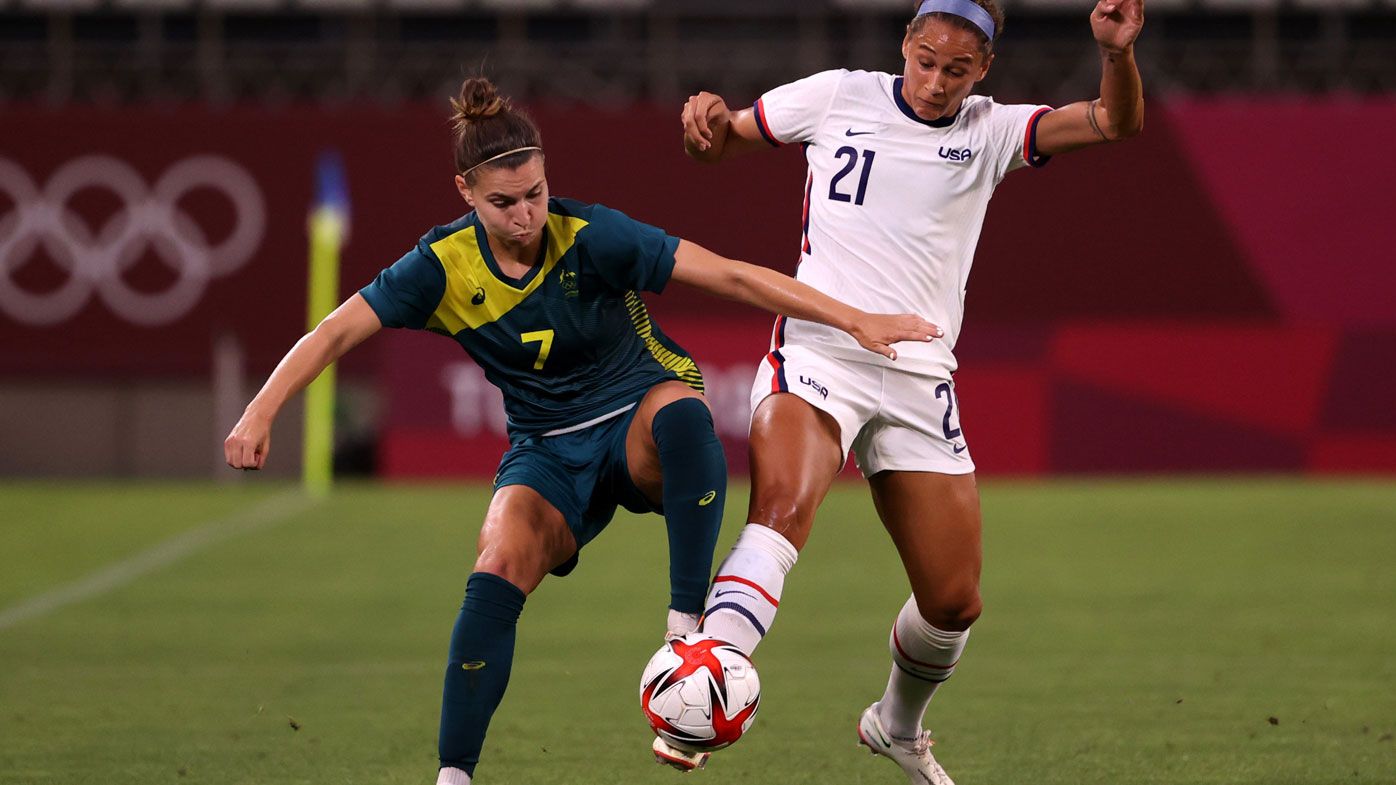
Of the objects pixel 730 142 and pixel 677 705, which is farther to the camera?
pixel 730 142

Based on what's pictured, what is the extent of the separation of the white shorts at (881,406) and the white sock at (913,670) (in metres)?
0.51

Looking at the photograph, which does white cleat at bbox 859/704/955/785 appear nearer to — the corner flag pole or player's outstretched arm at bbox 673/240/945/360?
player's outstretched arm at bbox 673/240/945/360

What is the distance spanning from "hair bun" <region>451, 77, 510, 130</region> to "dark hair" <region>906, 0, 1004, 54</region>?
1226 mm

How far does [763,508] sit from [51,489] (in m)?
12.0

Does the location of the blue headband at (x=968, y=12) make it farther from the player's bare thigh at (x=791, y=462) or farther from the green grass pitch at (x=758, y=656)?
the green grass pitch at (x=758, y=656)

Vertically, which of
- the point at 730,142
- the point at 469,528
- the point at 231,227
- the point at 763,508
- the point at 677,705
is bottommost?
the point at 469,528

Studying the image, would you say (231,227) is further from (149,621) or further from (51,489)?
(149,621)

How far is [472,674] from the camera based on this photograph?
4.60 m

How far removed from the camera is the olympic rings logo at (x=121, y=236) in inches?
623

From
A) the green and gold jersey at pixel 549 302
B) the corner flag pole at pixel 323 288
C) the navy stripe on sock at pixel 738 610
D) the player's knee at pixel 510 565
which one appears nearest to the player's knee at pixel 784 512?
the navy stripe on sock at pixel 738 610

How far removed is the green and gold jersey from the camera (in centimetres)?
476

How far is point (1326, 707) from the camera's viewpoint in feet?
20.6

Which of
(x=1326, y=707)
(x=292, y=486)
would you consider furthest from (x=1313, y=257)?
(x=1326, y=707)

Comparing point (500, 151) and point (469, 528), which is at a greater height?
point (500, 151)
